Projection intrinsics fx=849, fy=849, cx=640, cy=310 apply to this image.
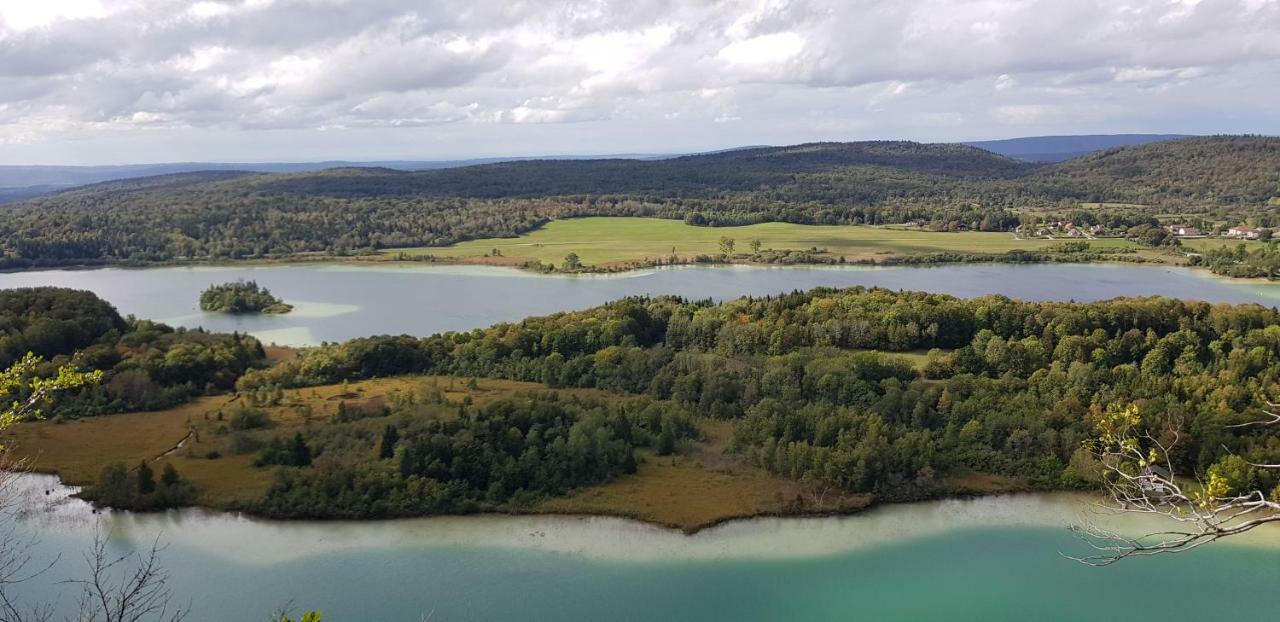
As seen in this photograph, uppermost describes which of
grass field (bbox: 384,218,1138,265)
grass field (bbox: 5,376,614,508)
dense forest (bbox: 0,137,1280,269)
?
dense forest (bbox: 0,137,1280,269)

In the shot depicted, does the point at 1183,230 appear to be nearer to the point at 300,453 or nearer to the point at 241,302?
the point at 241,302

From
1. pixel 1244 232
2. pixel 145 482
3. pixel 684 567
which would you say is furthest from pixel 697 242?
pixel 684 567

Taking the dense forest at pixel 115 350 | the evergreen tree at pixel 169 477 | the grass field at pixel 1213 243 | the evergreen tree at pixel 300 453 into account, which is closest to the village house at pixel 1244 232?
the grass field at pixel 1213 243

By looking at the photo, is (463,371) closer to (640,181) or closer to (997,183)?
(640,181)

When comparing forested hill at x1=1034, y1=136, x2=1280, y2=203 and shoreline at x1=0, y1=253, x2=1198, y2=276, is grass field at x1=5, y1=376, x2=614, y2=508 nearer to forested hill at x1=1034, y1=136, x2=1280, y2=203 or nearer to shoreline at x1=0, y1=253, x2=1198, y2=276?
shoreline at x1=0, y1=253, x2=1198, y2=276

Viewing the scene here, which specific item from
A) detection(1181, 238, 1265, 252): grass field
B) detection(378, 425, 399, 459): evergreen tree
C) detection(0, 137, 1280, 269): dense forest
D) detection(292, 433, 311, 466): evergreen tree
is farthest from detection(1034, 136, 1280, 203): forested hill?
detection(292, 433, 311, 466): evergreen tree
